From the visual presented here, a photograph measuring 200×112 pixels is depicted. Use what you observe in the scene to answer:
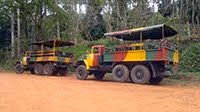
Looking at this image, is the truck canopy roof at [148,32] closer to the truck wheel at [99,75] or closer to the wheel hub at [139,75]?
the wheel hub at [139,75]

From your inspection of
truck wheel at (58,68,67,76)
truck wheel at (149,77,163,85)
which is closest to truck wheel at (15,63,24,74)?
truck wheel at (58,68,67,76)

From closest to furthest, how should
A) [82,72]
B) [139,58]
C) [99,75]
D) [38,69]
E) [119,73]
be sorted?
[139,58]
[119,73]
[82,72]
[99,75]
[38,69]

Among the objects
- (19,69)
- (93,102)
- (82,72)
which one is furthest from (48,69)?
(93,102)

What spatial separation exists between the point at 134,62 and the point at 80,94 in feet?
19.4

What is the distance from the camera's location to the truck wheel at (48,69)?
915 inches

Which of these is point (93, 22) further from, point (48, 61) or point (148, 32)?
point (148, 32)

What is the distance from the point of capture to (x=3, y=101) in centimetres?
1034

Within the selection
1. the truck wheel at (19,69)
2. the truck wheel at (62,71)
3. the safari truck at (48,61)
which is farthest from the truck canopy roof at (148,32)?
the truck wheel at (19,69)

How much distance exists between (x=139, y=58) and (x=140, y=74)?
2.56 feet

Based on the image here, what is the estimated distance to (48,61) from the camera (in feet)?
77.5

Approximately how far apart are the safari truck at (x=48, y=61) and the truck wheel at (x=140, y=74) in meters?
7.20

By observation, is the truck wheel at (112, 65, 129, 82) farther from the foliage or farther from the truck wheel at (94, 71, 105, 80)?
the foliage

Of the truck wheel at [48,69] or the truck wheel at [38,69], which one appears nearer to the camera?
the truck wheel at [48,69]

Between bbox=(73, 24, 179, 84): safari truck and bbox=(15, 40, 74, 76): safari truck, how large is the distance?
3.64m
